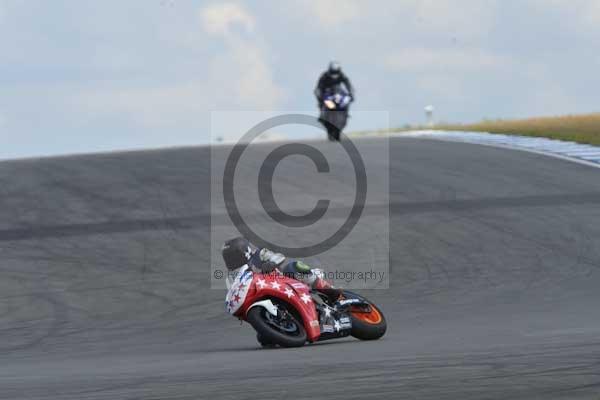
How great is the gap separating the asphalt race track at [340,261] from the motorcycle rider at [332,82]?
2.31 meters

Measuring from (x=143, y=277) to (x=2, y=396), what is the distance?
800cm

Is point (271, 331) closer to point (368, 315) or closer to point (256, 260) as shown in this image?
point (256, 260)

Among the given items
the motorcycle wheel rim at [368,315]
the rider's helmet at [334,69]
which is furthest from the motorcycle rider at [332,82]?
the motorcycle wheel rim at [368,315]

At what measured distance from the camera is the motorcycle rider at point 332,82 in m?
28.5

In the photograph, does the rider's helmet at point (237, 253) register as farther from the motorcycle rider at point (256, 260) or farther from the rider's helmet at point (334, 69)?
the rider's helmet at point (334, 69)

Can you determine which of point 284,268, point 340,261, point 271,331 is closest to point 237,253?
point 284,268

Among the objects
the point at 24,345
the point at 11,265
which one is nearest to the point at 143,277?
the point at 11,265

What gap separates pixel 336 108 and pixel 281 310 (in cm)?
1930

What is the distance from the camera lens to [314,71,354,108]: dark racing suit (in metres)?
28.5

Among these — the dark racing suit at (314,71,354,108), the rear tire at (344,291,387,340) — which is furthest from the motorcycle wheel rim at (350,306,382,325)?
the dark racing suit at (314,71,354,108)

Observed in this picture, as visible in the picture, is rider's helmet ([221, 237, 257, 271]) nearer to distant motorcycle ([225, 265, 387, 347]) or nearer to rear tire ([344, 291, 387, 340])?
distant motorcycle ([225, 265, 387, 347])

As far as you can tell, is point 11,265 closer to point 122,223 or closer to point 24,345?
point 122,223

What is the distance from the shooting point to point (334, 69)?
2861 centimetres

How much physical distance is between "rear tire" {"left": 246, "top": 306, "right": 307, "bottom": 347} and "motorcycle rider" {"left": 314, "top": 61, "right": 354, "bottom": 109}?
19491mm
